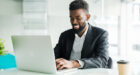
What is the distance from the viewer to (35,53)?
1309mm

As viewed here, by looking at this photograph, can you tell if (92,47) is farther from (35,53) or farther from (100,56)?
(35,53)

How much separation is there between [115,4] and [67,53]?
2161 mm

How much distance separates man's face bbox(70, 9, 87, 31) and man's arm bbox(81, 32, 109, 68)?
251 millimetres

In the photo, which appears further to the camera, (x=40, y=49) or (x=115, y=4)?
(x=115, y=4)

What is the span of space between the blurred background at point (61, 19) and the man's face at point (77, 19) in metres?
1.81

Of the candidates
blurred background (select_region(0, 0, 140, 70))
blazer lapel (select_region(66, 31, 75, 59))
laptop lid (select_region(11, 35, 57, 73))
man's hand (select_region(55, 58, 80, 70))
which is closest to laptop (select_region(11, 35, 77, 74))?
laptop lid (select_region(11, 35, 57, 73))

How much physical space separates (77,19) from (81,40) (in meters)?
0.21

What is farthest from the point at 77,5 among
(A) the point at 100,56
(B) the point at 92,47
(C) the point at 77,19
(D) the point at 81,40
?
(A) the point at 100,56

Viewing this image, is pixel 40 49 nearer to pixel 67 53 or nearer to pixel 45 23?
pixel 67 53

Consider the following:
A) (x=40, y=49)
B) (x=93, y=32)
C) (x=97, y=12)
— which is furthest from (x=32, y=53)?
(x=97, y=12)

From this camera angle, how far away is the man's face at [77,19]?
74.7 inches

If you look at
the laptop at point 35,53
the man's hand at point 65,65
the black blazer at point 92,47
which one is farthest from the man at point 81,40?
the laptop at point 35,53

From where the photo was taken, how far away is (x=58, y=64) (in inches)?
55.6

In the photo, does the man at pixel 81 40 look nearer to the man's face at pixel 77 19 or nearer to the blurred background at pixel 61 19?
the man's face at pixel 77 19
